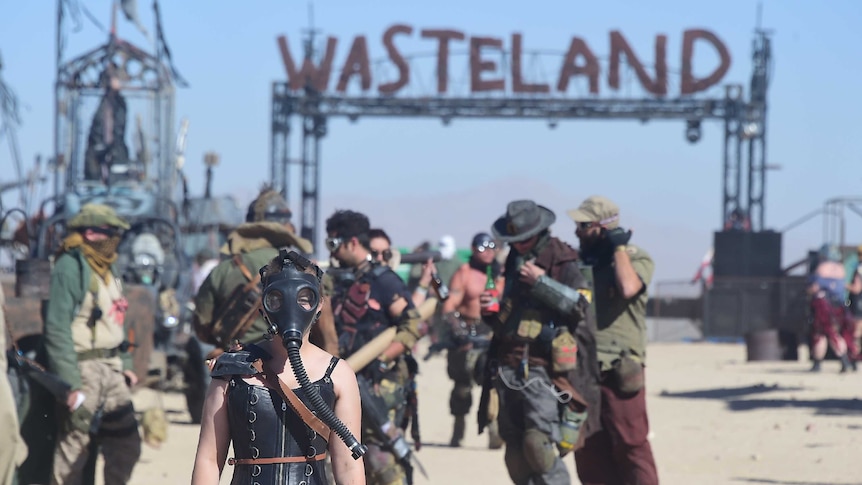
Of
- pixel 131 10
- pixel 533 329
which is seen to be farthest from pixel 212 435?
pixel 131 10

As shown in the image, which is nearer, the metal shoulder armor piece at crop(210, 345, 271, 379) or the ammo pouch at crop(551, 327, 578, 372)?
the metal shoulder armor piece at crop(210, 345, 271, 379)

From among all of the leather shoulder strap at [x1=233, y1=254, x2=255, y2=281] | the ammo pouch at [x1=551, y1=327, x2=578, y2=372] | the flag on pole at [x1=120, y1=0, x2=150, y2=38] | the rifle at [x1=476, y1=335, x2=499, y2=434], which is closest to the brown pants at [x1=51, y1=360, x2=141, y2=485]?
the leather shoulder strap at [x1=233, y1=254, x2=255, y2=281]

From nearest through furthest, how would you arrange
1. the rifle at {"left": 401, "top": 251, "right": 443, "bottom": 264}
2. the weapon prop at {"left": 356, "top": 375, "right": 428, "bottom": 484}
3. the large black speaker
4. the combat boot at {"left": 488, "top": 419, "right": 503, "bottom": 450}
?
the weapon prop at {"left": 356, "top": 375, "right": 428, "bottom": 484}, the rifle at {"left": 401, "top": 251, "right": 443, "bottom": 264}, the combat boot at {"left": 488, "top": 419, "right": 503, "bottom": 450}, the large black speaker

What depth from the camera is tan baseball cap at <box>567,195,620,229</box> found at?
27.1ft

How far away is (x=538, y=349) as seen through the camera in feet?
25.2

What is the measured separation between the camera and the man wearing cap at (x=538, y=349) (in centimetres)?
753

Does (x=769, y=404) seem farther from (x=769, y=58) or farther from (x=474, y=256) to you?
(x=769, y=58)

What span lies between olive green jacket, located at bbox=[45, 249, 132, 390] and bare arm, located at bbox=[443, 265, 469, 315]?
4.80 m

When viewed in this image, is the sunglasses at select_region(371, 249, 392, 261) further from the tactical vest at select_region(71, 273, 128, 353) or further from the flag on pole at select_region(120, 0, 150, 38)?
the flag on pole at select_region(120, 0, 150, 38)

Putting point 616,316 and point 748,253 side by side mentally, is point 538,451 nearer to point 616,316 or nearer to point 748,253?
point 616,316

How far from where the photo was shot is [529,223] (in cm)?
779

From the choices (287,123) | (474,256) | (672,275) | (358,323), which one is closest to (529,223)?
(358,323)

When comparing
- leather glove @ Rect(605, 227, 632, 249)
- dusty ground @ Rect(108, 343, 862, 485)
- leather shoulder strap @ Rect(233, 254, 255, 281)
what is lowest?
dusty ground @ Rect(108, 343, 862, 485)

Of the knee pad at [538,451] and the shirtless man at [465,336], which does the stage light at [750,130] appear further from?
the knee pad at [538,451]
